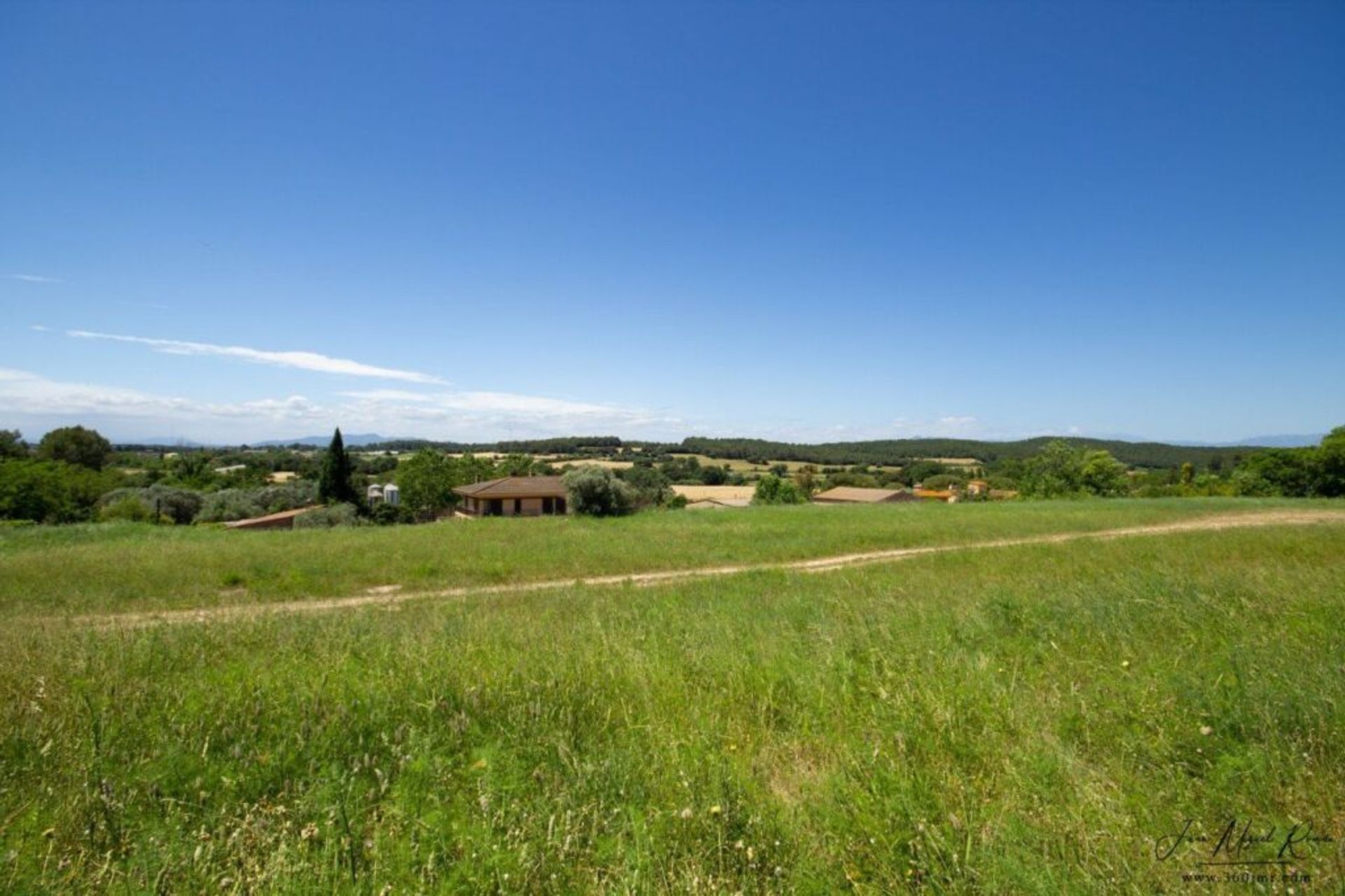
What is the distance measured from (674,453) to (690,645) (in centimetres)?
15669

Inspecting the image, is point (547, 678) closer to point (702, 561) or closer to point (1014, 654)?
point (1014, 654)

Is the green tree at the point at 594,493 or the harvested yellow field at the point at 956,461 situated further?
the harvested yellow field at the point at 956,461

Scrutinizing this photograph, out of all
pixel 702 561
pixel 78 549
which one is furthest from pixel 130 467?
pixel 702 561

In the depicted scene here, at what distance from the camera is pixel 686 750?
3498 mm

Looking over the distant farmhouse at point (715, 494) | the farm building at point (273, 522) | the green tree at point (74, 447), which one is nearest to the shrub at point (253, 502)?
the farm building at point (273, 522)

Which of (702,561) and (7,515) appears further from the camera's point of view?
(7,515)

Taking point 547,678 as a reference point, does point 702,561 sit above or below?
below

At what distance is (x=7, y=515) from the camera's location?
132 ft

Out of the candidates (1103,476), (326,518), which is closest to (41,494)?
(326,518)

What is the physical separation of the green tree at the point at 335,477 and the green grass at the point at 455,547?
38912 mm

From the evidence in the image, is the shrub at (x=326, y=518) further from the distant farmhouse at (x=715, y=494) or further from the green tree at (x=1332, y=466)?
the green tree at (x=1332, y=466)

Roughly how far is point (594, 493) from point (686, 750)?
34.9 meters

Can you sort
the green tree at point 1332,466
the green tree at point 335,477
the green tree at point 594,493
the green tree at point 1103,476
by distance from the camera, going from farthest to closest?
the green tree at point 335,477 < the green tree at point 1103,476 < the green tree at point 1332,466 < the green tree at point 594,493

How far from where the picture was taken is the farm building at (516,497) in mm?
60062
